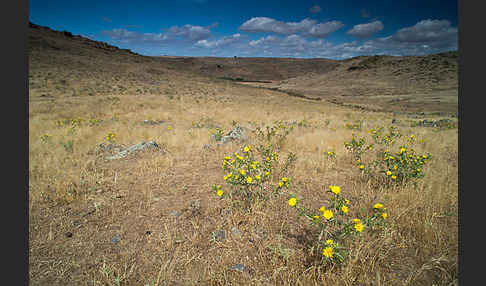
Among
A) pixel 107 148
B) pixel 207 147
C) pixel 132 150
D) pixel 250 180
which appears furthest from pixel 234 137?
Answer: pixel 250 180

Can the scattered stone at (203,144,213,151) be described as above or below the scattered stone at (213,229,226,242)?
above

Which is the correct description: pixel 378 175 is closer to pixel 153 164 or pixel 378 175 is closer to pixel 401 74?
pixel 153 164

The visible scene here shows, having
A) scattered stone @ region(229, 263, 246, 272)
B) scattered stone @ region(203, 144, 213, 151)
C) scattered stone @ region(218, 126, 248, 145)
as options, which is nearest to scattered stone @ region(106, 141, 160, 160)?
scattered stone @ region(203, 144, 213, 151)

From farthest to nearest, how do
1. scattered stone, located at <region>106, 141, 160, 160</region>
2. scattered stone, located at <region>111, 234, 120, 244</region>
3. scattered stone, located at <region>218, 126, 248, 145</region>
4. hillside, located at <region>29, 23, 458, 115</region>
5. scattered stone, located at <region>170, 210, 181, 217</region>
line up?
hillside, located at <region>29, 23, 458, 115</region> < scattered stone, located at <region>218, 126, 248, 145</region> < scattered stone, located at <region>106, 141, 160, 160</region> < scattered stone, located at <region>170, 210, 181, 217</region> < scattered stone, located at <region>111, 234, 120, 244</region>

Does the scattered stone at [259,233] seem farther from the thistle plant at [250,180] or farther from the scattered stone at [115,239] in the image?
the scattered stone at [115,239]

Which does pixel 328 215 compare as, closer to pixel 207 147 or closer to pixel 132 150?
pixel 207 147

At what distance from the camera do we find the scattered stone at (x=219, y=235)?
2134mm

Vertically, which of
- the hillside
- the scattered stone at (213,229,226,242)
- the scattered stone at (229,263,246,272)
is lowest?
the scattered stone at (229,263,246,272)

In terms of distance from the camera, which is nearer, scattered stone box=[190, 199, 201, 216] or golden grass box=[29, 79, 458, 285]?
golden grass box=[29, 79, 458, 285]

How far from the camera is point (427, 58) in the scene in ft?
159

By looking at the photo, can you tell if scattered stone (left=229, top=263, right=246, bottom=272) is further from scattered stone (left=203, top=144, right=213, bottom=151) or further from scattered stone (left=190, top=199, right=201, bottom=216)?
scattered stone (left=203, top=144, right=213, bottom=151)

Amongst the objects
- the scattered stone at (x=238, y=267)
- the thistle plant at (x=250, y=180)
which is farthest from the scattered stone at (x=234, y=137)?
the scattered stone at (x=238, y=267)

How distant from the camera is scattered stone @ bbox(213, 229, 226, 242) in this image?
84.0 inches

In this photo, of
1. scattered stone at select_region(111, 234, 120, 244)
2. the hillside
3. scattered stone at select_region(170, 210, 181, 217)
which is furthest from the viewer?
the hillside
